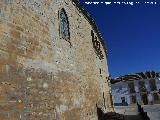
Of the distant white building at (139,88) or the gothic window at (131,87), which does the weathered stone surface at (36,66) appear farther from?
the gothic window at (131,87)

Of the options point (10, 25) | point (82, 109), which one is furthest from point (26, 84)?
point (82, 109)

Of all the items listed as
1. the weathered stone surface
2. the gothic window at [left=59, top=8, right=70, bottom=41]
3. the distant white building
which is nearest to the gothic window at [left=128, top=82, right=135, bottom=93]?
the distant white building

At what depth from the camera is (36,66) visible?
4516 mm

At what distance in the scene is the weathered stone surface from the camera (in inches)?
145

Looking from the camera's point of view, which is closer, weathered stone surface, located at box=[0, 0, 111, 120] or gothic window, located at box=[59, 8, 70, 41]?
weathered stone surface, located at box=[0, 0, 111, 120]

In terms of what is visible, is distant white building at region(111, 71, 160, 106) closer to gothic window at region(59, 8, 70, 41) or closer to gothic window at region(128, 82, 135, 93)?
gothic window at region(128, 82, 135, 93)

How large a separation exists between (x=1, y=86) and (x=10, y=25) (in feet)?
3.41

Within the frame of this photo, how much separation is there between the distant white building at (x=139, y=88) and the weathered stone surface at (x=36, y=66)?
2947 cm

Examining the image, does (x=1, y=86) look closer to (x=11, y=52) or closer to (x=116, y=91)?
(x=11, y=52)

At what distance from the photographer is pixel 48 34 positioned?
537 centimetres

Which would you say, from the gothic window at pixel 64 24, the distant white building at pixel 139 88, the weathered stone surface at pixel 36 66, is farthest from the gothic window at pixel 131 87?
the gothic window at pixel 64 24

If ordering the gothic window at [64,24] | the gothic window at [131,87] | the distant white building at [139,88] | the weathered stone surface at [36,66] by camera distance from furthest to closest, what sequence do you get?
1. the gothic window at [131,87]
2. the distant white building at [139,88]
3. the gothic window at [64,24]
4. the weathered stone surface at [36,66]

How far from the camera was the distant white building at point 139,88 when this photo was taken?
3594 cm

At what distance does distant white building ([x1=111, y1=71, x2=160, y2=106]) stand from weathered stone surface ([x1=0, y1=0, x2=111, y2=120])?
96.7 ft
